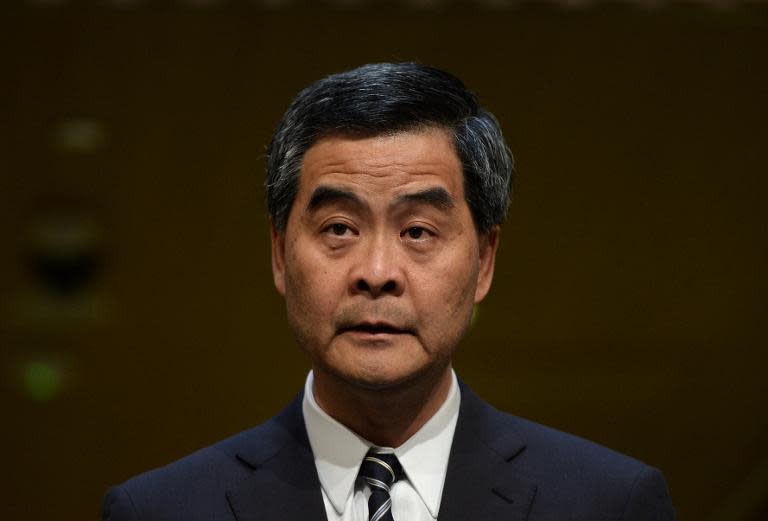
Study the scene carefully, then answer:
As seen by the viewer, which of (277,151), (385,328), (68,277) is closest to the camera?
(385,328)

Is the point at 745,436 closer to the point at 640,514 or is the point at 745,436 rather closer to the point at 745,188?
the point at 745,188

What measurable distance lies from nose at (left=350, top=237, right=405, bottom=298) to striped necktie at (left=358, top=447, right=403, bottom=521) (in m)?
0.32

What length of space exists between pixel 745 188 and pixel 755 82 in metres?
0.31

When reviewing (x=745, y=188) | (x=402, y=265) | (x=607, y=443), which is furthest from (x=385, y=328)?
(x=745, y=188)

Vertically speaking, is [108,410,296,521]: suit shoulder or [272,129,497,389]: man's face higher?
[272,129,497,389]: man's face

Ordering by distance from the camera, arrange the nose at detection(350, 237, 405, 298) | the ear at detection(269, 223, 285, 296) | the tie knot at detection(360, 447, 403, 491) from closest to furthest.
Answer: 1. the nose at detection(350, 237, 405, 298)
2. the tie knot at detection(360, 447, 403, 491)
3. the ear at detection(269, 223, 285, 296)

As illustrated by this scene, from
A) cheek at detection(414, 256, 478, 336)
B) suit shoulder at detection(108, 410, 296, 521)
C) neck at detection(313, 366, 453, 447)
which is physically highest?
cheek at detection(414, 256, 478, 336)

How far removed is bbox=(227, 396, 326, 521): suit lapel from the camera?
1.99 meters

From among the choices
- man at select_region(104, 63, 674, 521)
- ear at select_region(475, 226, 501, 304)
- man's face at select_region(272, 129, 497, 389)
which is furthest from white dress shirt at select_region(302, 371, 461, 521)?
ear at select_region(475, 226, 501, 304)

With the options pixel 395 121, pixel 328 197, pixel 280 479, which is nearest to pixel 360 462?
pixel 280 479

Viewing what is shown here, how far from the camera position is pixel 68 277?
3.21m

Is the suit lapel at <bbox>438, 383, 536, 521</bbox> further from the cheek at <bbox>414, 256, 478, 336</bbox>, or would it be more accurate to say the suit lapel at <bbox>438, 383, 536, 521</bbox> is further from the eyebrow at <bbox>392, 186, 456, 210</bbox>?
the eyebrow at <bbox>392, 186, 456, 210</bbox>

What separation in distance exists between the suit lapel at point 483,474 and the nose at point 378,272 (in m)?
0.34

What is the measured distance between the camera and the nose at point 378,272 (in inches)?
75.1
